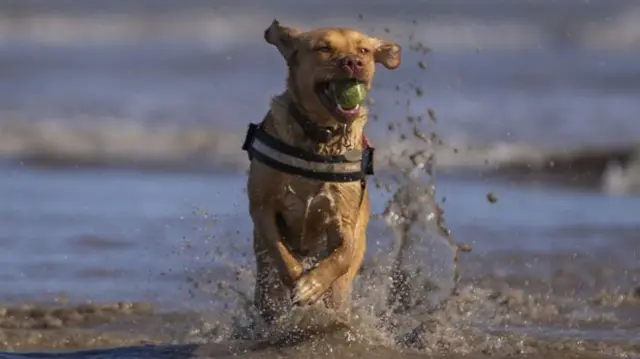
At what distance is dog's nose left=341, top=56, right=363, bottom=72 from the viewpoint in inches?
216

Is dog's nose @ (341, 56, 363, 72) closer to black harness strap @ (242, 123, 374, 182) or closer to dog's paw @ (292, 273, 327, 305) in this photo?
black harness strap @ (242, 123, 374, 182)

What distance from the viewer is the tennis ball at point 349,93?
5.51 meters

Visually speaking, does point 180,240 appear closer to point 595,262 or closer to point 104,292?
point 104,292

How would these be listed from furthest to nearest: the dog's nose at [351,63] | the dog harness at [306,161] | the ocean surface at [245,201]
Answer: the ocean surface at [245,201]
the dog harness at [306,161]
the dog's nose at [351,63]

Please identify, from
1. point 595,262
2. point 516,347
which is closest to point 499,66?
point 595,262

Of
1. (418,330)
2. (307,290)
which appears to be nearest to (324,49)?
(307,290)

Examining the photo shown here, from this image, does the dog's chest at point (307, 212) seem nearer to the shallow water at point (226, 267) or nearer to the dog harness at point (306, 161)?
the dog harness at point (306, 161)

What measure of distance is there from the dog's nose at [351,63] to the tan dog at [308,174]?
0.28 ft

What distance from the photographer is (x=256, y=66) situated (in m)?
20.6

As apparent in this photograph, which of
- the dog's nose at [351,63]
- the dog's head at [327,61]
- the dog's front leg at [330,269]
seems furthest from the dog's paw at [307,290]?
the dog's nose at [351,63]

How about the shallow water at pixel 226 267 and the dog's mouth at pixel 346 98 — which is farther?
the shallow water at pixel 226 267

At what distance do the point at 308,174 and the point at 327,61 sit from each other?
0.48 metres

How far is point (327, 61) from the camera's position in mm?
5582

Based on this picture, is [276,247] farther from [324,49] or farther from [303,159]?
[324,49]
